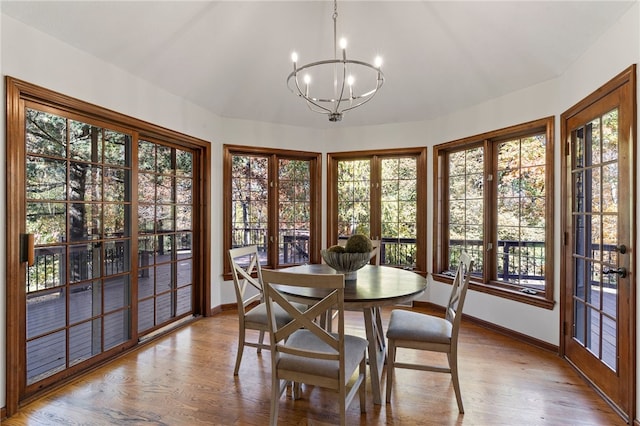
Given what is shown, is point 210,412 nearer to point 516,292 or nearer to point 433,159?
point 516,292

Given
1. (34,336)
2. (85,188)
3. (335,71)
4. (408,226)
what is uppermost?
(335,71)

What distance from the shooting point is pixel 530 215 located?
335 cm

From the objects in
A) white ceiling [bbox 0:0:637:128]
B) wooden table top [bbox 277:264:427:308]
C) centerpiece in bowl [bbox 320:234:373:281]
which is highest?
white ceiling [bbox 0:0:637:128]

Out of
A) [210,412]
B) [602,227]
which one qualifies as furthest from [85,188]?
[602,227]

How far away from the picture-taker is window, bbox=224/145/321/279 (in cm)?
429

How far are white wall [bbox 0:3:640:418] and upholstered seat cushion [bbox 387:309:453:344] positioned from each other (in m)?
1.26

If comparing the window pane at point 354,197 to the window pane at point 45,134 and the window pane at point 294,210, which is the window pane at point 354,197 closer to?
the window pane at point 294,210

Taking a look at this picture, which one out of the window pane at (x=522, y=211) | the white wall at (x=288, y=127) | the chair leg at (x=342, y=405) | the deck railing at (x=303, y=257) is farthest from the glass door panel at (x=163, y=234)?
the window pane at (x=522, y=211)

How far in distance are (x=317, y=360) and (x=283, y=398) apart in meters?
0.67

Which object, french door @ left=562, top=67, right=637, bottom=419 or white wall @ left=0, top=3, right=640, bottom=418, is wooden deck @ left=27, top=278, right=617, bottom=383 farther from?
white wall @ left=0, top=3, right=640, bottom=418

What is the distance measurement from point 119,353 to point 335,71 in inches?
138

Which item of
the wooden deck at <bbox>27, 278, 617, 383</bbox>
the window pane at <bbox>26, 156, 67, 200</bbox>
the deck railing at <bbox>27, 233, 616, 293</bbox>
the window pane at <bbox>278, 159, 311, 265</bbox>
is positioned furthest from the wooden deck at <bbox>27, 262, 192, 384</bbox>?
the window pane at <bbox>278, 159, 311, 265</bbox>

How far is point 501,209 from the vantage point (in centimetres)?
360

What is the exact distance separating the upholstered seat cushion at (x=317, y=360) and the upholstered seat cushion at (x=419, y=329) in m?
0.28
